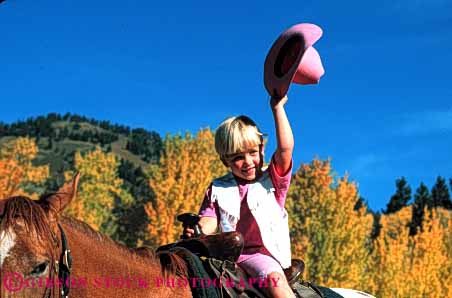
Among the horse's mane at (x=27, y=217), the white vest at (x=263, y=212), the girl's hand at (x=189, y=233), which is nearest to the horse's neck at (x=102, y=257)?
the horse's mane at (x=27, y=217)

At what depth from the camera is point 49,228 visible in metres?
2.25

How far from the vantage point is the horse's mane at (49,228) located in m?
2.19

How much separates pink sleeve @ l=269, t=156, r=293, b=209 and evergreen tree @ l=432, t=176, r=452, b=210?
238ft

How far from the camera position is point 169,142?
31500 mm

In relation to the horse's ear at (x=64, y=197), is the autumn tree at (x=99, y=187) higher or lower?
higher

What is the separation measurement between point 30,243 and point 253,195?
1.49 m

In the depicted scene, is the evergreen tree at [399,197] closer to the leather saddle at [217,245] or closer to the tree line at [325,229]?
the tree line at [325,229]

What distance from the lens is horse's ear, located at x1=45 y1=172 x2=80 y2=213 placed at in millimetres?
2291

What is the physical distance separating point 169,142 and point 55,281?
96.4 ft

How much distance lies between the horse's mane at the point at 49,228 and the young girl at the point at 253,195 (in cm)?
43

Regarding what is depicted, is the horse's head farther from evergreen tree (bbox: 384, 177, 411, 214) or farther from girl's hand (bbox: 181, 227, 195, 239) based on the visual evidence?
evergreen tree (bbox: 384, 177, 411, 214)

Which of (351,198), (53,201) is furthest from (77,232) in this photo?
(351,198)

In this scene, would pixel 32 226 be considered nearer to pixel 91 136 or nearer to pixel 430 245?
pixel 430 245

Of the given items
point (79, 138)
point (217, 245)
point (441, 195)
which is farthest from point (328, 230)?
point (79, 138)
